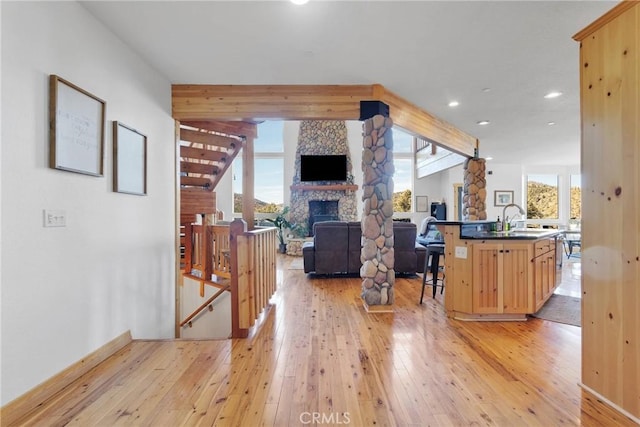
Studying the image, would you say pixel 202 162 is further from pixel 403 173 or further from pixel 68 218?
pixel 403 173

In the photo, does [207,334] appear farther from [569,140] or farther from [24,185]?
[569,140]

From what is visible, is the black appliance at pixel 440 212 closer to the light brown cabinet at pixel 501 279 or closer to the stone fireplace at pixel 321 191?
the stone fireplace at pixel 321 191

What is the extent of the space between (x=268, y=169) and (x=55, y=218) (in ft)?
27.8

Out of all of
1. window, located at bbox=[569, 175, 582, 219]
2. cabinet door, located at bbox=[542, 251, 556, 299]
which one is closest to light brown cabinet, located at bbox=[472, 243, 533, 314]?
cabinet door, located at bbox=[542, 251, 556, 299]

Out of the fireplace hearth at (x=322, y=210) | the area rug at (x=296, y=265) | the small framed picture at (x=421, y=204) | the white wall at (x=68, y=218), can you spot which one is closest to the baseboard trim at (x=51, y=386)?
the white wall at (x=68, y=218)

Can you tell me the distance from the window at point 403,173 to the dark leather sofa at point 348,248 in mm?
6185

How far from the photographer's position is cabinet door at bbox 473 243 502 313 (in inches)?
120

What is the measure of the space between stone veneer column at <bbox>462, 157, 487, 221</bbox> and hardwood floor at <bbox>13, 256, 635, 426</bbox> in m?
3.48

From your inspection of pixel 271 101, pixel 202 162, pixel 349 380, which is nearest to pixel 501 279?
pixel 349 380

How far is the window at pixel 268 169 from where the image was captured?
10.1m

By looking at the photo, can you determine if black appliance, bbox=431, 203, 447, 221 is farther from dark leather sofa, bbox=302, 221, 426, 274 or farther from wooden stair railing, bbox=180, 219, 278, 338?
wooden stair railing, bbox=180, 219, 278, 338

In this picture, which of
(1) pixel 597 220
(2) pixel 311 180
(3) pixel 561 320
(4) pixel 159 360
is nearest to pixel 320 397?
→ (4) pixel 159 360

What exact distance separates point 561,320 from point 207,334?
4821mm

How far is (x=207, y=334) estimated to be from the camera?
4.77 metres
